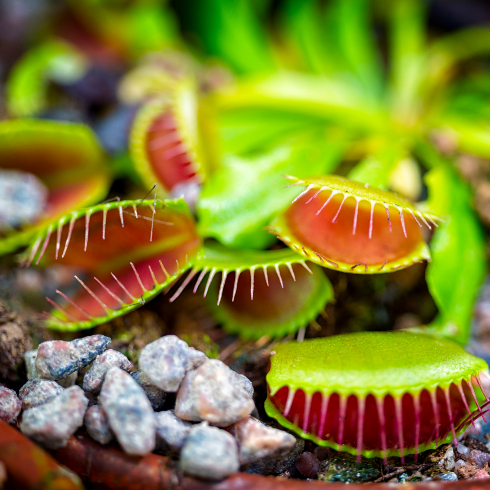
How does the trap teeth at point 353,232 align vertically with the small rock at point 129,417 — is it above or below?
above

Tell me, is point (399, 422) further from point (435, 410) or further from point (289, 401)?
point (289, 401)

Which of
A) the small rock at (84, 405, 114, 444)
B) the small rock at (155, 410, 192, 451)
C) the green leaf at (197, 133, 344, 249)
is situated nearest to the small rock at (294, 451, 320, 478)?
the small rock at (155, 410, 192, 451)

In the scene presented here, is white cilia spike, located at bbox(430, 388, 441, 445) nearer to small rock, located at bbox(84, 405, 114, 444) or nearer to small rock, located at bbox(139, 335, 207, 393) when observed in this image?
small rock, located at bbox(139, 335, 207, 393)

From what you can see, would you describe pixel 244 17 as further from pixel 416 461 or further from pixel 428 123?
pixel 416 461

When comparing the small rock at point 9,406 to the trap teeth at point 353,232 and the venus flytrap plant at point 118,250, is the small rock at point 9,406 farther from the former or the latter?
the trap teeth at point 353,232

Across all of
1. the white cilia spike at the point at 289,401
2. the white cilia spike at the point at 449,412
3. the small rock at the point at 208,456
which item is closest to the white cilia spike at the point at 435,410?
the white cilia spike at the point at 449,412

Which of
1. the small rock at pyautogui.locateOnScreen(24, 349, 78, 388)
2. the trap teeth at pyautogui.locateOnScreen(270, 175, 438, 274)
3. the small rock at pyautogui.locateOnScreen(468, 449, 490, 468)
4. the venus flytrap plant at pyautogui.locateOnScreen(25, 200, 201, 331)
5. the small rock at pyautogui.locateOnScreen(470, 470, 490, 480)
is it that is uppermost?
the trap teeth at pyautogui.locateOnScreen(270, 175, 438, 274)
